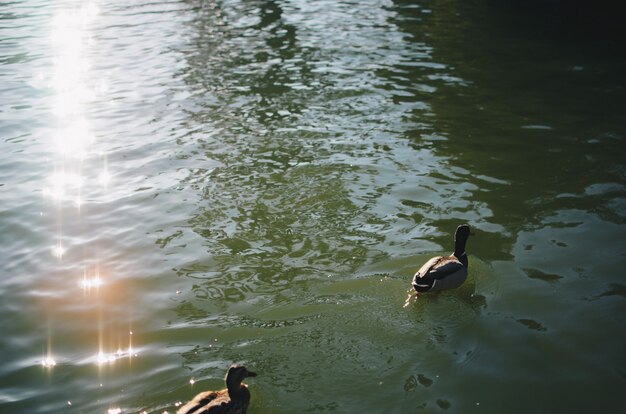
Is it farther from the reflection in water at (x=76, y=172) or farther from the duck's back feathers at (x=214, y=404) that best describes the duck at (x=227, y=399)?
the reflection in water at (x=76, y=172)

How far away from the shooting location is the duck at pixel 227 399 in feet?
25.3

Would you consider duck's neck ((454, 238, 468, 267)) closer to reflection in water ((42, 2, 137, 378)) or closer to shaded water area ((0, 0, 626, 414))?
shaded water area ((0, 0, 626, 414))

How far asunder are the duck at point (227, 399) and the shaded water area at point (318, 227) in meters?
0.50

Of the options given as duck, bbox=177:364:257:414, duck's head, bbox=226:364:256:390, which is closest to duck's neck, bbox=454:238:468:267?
duck, bbox=177:364:257:414

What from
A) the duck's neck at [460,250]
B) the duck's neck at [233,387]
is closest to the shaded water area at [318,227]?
the duck's neck at [460,250]

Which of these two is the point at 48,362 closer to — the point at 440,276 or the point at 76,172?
the point at 440,276

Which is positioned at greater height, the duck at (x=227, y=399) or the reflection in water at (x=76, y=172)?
the duck at (x=227, y=399)

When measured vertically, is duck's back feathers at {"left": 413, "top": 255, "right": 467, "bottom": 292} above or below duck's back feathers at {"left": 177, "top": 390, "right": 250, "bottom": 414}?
below

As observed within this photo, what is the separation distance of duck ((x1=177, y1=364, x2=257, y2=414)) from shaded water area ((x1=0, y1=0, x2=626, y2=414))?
496mm

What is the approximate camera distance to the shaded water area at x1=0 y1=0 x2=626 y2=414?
29.3 feet

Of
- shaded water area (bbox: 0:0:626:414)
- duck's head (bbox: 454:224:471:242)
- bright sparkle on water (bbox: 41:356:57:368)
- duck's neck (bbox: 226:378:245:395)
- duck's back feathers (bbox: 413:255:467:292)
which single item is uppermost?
duck's neck (bbox: 226:378:245:395)

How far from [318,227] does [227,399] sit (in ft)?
18.0

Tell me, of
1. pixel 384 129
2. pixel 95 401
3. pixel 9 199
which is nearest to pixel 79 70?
pixel 9 199

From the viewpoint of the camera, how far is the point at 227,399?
7.92 meters
